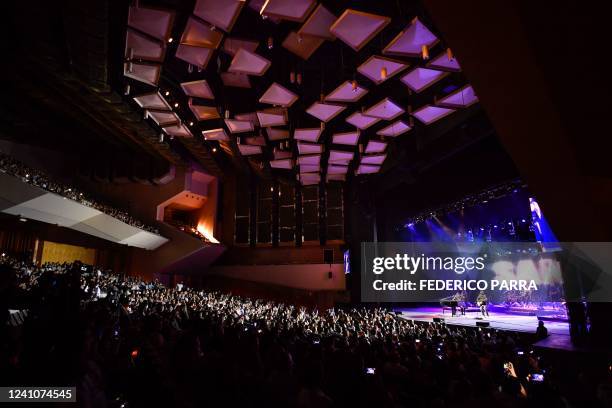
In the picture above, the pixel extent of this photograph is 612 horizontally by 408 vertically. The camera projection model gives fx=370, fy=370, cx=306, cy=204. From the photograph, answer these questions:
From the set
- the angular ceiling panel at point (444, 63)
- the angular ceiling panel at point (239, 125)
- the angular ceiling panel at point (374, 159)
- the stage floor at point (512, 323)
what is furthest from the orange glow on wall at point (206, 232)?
the angular ceiling panel at point (444, 63)

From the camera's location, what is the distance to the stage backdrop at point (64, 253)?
17.5 m

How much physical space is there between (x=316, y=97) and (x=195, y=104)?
342cm

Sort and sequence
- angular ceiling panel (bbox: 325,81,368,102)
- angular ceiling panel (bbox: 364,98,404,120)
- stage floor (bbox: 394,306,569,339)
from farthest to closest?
1. stage floor (bbox: 394,306,569,339)
2. angular ceiling panel (bbox: 364,98,404,120)
3. angular ceiling panel (bbox: 325,81,368,102)

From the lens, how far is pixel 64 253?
726 inches

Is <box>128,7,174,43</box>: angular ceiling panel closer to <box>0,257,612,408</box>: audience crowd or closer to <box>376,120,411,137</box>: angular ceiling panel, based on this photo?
<box>0,257,612,408</box>: audience crowd

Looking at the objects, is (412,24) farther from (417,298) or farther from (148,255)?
(148,255)

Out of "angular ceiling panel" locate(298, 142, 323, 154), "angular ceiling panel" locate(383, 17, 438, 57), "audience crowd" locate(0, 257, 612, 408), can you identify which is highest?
"angular ceiling panel" locate(298, 142, 323, 154)

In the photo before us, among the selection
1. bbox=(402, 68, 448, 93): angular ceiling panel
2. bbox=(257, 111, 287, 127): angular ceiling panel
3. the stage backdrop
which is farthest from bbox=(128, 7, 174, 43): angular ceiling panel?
the stage backdrop

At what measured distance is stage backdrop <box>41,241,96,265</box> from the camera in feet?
57.4

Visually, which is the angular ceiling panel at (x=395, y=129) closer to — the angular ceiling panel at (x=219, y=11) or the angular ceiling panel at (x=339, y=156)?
the angular ceiling panel at (x=339, y=156)

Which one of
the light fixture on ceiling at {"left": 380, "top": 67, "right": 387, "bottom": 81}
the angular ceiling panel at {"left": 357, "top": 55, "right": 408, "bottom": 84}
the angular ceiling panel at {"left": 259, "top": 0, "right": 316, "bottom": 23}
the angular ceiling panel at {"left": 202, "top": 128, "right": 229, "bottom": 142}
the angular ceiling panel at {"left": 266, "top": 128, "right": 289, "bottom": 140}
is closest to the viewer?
the angular ceiling panel at {"left": 259, "top": 0, "right": 316, "bottom": 23}

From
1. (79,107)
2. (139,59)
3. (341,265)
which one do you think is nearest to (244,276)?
(341,265)

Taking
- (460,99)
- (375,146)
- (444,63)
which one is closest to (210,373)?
(444,63)

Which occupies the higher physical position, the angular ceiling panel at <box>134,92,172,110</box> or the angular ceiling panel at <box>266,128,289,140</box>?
the angular ceiling panel at <box>134,92,172,110</box>
